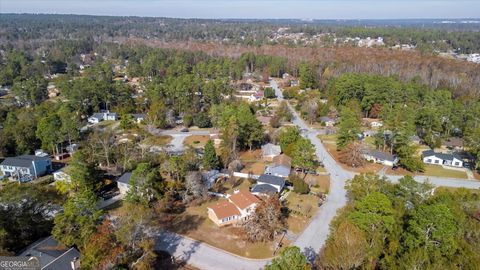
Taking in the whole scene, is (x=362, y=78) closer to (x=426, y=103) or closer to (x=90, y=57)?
(x=426, y=103)

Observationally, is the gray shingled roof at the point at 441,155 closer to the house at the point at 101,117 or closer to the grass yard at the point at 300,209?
the grass yard at the point at 300,209

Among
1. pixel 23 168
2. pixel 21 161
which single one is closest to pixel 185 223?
pixel 23 168

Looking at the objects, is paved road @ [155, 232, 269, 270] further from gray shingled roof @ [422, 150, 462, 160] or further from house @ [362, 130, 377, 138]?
house @ [362, 130, 377, 138]

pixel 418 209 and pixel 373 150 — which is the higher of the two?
pixel 418 209

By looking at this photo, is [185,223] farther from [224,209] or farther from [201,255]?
[201,255]

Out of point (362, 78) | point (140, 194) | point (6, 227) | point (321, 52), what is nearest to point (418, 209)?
point (140, 194)

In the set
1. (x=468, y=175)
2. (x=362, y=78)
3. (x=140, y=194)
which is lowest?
(x=468, y=175)

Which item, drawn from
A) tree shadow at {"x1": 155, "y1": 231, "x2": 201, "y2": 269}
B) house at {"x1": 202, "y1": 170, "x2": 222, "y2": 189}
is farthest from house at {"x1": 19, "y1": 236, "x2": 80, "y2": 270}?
house at {"x1": 202, "y1": 170, "x2": 222, "y2": 189}
